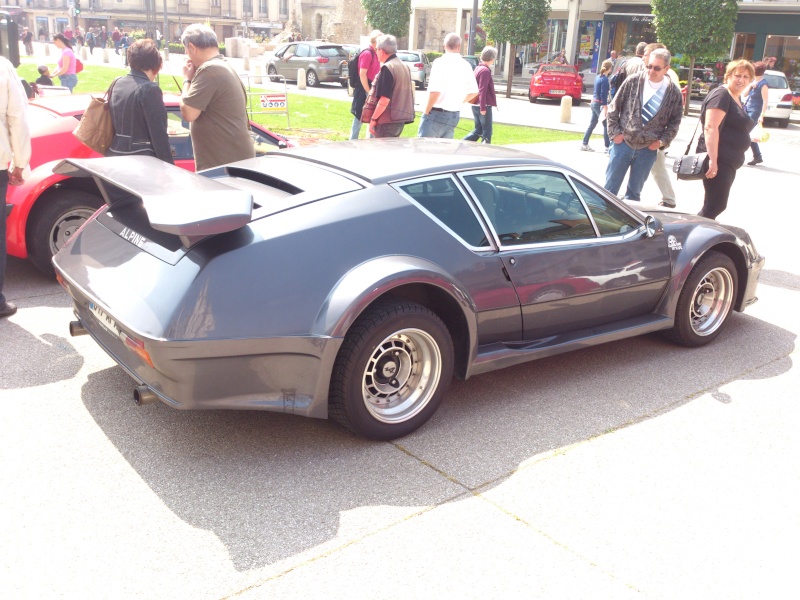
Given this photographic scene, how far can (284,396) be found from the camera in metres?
3.52

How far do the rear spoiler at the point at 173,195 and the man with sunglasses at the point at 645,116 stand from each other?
15.7 ft

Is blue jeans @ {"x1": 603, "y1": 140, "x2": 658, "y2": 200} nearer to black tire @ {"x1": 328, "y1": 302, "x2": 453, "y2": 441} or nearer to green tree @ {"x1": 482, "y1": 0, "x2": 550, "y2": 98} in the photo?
black tire @ {"x1": 328, "y1": 302, "x2": 453, "y2": 441}

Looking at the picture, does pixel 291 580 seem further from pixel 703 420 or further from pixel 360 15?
pixel 360 15

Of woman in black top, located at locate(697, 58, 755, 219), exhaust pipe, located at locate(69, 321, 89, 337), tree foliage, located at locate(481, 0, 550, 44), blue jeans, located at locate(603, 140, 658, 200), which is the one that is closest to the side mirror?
woman in black top, located at locate(697, 58, 755, 219)

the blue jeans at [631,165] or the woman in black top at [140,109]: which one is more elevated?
the woman in black top at [140,109]

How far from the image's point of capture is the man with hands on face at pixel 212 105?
5.82 m

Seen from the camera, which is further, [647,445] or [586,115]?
[586,115]

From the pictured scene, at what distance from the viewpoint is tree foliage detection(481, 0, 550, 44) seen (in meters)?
31.2

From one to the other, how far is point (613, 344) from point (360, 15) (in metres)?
64.9

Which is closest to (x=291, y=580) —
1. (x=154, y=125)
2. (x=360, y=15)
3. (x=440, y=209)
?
(x=440, y=209)

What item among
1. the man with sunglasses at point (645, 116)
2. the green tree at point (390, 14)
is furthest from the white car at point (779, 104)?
the green tree at point (390, 14)

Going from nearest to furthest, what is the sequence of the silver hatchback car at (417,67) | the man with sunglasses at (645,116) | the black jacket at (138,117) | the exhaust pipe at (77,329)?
the exhaust pipe at (77,329) < the black jacket at (138,117) < the man with sunglasses at (645,116) < the silver hatchback car at (417,67)

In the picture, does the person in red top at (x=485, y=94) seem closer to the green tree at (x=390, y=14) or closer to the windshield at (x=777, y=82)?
the windshield at (x=777, y=82)

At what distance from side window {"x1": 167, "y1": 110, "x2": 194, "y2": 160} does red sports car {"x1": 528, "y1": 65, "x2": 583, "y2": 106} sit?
912 inches
